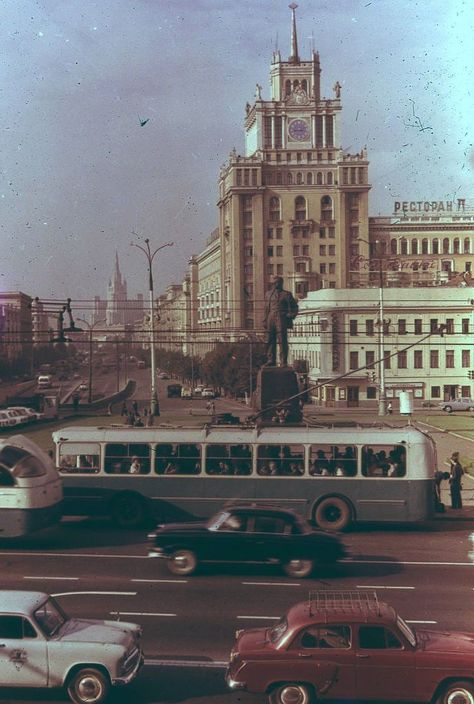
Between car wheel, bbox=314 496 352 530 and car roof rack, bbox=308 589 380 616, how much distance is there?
8.83 m

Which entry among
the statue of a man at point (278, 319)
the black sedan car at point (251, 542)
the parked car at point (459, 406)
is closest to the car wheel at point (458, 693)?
the black sedan car at point (251, 542)

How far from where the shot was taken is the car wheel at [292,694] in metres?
8.64

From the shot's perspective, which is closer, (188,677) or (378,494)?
(188,677)

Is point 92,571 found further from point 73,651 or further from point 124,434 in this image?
point 73,651

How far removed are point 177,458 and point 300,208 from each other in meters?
103

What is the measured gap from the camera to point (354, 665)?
8.66 metres

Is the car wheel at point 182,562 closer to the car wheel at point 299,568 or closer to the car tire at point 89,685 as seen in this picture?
the car wheel at point 299,568

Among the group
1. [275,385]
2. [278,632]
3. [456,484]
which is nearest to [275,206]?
[275,385]

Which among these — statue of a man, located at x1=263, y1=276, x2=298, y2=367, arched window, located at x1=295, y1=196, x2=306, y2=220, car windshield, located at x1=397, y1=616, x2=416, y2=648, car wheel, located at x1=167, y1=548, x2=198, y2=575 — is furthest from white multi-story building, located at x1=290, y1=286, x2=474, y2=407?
car windshield, located at x1=397, y1=616, x2=416, y2=648

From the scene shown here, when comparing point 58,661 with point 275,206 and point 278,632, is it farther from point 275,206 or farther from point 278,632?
point 275,206

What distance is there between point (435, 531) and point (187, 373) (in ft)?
259

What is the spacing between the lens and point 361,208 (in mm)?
119812

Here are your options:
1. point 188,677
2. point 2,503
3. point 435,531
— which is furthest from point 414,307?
point 188,677

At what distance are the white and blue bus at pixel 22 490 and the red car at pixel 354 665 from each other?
884 centimetres
